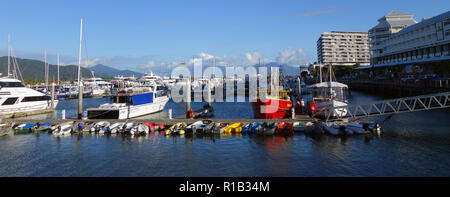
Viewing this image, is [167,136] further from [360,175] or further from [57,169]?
[360,175]

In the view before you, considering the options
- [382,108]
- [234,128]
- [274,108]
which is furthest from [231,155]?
[382,108]

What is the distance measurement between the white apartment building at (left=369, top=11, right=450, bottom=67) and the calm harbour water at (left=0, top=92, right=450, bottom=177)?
5848cm

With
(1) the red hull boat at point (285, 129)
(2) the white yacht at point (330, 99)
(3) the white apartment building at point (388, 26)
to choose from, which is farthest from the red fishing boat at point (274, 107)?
(3) the white apartment building at point (388, 26)

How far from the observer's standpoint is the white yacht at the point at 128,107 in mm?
35000

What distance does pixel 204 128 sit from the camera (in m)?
26.3

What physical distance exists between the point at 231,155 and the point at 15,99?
4047 centimetres

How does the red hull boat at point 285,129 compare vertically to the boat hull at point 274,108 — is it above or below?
below

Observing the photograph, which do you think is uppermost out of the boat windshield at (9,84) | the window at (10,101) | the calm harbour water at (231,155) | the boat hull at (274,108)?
the boat windshield at (9,84)

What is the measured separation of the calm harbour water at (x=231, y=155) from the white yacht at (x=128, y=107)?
9.00 metres

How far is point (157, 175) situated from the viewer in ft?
50.7

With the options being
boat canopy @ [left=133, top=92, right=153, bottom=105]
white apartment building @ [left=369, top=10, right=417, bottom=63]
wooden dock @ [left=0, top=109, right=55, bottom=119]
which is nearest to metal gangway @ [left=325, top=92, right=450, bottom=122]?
boat canopy @ [left=133, top=92, right=153, bottom=105]

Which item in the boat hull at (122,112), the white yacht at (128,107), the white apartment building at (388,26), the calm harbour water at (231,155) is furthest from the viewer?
the white apartment building at (388,26)

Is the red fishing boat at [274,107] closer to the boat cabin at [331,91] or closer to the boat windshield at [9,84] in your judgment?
the boat cabin at [331,91]
